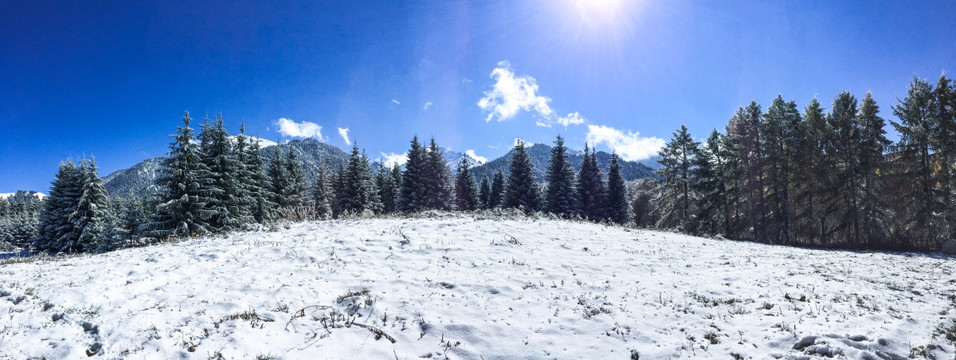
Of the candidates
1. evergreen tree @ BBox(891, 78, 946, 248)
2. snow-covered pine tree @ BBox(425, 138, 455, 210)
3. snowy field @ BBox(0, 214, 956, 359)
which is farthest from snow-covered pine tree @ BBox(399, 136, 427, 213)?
evergreen tree @ BBox(891, 78, 946, 248)

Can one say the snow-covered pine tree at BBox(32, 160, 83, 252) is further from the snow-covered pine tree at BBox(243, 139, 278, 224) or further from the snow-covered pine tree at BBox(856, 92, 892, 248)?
the snow-covered pine tree at BBox(856, 92, 892, 248)

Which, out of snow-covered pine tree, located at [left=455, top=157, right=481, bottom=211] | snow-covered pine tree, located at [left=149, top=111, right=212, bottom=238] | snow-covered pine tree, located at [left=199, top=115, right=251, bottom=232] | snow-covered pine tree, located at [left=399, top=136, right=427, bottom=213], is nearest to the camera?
snow-covered pine tree, located at [left=149, top=111, right=212, bottom=238]

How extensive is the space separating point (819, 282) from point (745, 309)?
336 centimetres

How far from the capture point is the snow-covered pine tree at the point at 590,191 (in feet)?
134

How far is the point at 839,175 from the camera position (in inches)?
891

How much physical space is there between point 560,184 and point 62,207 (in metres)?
44.7

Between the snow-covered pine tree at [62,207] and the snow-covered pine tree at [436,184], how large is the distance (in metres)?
28.7

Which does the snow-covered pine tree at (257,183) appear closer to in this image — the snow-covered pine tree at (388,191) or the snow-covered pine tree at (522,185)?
the snow-covered pine tree at (388,191)

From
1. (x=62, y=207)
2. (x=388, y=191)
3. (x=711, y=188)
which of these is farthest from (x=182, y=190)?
(x=711, y=188)

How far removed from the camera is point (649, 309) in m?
6.43

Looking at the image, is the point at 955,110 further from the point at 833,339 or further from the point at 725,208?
the point at 833,339

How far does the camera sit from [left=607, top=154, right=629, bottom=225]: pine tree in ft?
136

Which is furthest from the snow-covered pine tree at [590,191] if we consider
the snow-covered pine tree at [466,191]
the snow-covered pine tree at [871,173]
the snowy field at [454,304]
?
the snowy field at [454,304]

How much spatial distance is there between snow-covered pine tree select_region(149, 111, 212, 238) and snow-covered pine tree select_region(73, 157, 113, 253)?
39.5ft
